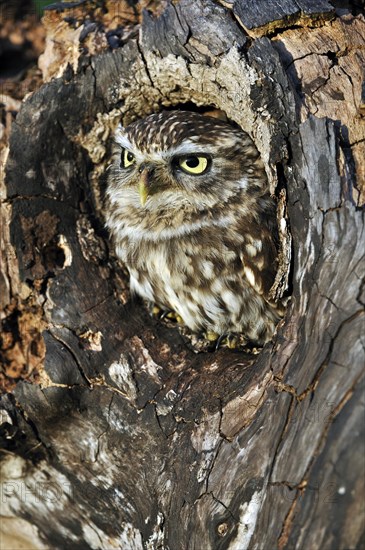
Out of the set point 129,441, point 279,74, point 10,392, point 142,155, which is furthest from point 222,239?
point 10,392

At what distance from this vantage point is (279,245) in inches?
124

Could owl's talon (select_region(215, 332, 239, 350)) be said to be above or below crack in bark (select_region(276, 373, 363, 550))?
above

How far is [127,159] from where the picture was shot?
11.3 ft

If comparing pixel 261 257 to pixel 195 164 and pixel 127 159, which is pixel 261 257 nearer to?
pixel 195 164

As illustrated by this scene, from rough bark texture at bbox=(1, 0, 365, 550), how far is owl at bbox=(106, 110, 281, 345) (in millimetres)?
190

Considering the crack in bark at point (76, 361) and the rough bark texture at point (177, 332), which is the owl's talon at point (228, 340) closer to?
the rough bark texture at point (177, 332)

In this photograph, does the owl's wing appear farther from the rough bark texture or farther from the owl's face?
the rough bark texture

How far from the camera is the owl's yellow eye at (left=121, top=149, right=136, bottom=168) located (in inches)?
133

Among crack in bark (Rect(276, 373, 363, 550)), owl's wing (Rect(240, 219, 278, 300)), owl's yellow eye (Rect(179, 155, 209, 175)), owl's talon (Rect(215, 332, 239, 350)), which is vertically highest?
owl's yellow eye (Rect(179, 155, 209, 175))

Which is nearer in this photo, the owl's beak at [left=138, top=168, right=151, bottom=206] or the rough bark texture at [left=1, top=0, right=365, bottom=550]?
the rough bark texture at [left=1, top=0, right=365, bottom=550]

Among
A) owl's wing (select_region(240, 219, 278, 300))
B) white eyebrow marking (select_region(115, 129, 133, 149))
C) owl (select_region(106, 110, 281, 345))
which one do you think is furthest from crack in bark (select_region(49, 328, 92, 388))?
white eyebrow marking (select_region(115, 129, 133, 149))

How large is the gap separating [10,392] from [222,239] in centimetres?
119

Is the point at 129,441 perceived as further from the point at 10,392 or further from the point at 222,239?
the point at 222,239

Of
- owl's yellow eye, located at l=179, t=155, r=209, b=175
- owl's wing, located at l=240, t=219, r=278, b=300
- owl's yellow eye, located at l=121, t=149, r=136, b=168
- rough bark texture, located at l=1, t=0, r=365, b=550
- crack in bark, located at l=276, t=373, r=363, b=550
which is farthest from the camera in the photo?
owl's yellow eye, located at l=121, t=149, r=136, b=168
